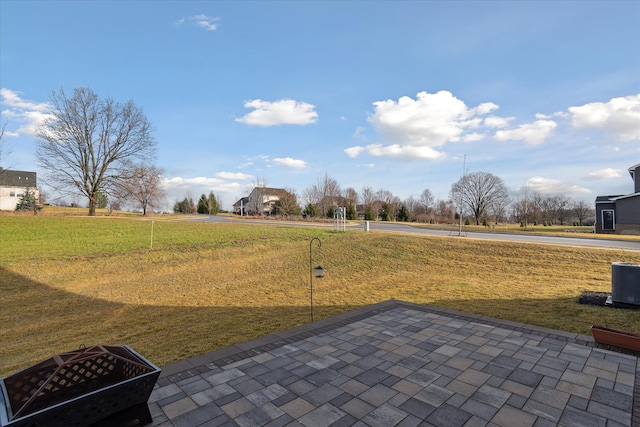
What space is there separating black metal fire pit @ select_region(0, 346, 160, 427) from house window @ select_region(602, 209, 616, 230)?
110 ft

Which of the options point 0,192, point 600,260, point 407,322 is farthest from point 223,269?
point 0,192

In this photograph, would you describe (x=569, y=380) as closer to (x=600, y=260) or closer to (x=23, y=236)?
(x=600, y=260)

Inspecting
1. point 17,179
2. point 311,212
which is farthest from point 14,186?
point 311,212

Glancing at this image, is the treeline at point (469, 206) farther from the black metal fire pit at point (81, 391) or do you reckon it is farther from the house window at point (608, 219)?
the black metal fire pit at point (81, 391)

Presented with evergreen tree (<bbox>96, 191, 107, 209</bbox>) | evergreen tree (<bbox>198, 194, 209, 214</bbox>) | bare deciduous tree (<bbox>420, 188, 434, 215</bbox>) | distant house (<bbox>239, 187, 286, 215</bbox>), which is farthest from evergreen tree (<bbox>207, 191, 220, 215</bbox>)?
bare deciduous tree (<bbox>420, 188, 434, 215</bbox>)

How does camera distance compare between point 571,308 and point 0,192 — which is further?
point 0,192

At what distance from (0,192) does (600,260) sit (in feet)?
208

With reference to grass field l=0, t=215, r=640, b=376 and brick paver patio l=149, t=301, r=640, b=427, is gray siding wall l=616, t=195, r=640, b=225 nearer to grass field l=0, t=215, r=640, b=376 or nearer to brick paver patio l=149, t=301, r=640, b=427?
grass field l=0, t=215, r=640, b=376

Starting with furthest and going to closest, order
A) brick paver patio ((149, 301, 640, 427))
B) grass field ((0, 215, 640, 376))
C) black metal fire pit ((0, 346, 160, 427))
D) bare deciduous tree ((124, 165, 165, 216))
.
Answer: bare deciduous tree ((124, 165, 165, 216)) → grass field ((0, 215, 640, 376)) → brick paver patio ((149, 301, 640, 427)) → black metal fire pit ((0, 346, 160, 427))

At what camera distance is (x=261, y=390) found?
3.19 meters

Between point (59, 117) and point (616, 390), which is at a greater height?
point (59, 117)

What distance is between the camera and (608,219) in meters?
25.0

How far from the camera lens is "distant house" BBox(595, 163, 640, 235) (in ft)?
75.0

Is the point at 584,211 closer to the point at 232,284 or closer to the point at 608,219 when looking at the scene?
the point at 608,219
